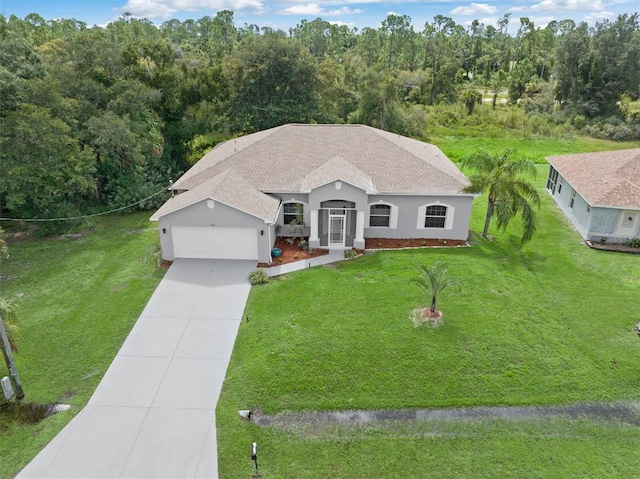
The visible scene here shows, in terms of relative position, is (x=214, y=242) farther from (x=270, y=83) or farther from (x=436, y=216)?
(x=270, y=83)

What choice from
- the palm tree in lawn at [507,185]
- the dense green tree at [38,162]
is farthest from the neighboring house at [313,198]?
the dense green tree at [38,162]

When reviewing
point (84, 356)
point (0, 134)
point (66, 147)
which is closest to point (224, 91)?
point (66, 147)

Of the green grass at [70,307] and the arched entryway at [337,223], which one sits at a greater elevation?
the arched entryway at [337,223]

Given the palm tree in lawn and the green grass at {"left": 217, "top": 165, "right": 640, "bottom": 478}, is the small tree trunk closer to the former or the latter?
the palm tree in lawn

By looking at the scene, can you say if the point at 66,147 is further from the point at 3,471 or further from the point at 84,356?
the point at 3,471

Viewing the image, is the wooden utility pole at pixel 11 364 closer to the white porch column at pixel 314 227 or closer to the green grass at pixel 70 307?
the green grass at pixel 70 307
